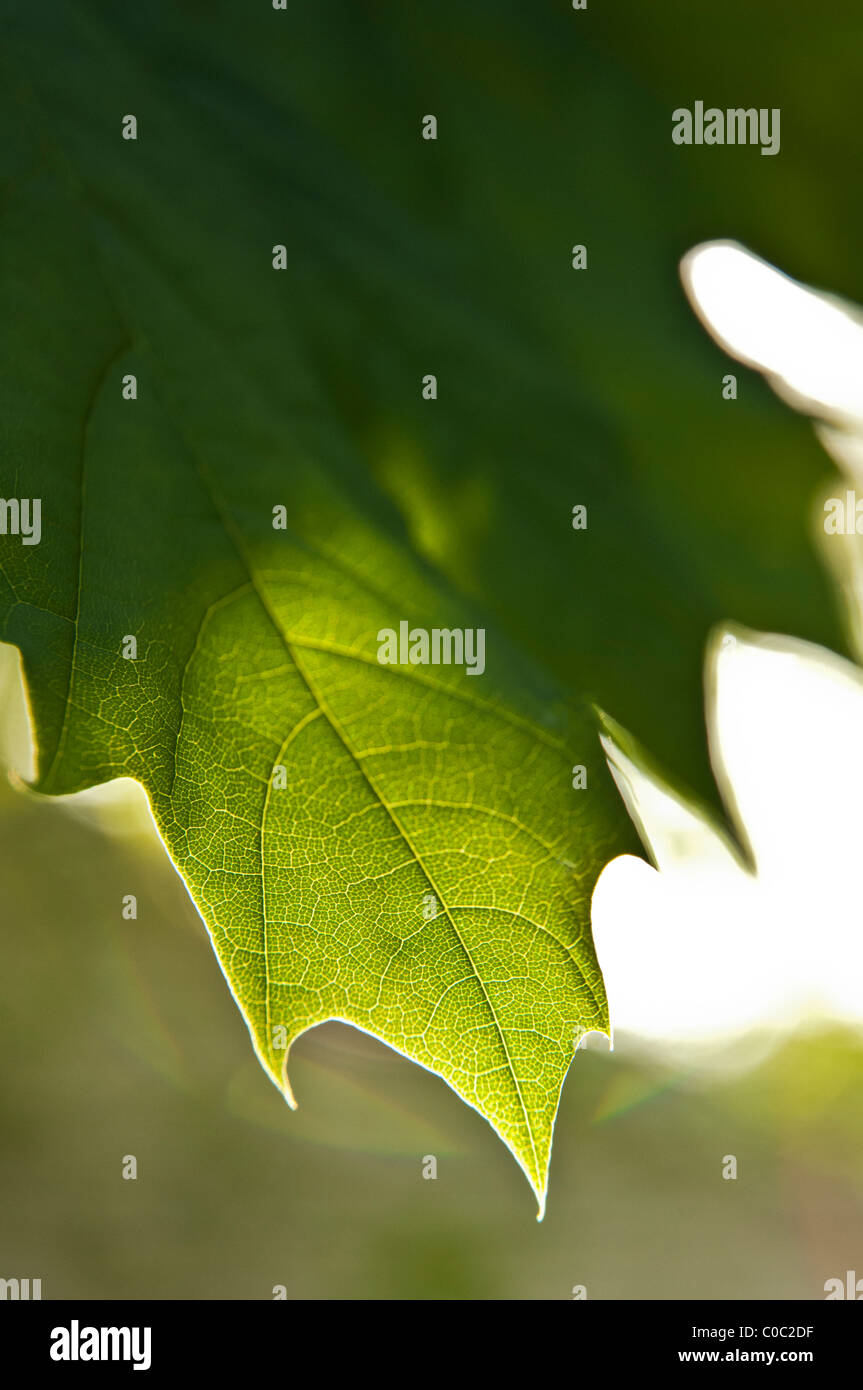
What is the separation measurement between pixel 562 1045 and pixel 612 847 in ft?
0.52

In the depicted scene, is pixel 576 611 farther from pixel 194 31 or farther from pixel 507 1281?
pixel 507 1281

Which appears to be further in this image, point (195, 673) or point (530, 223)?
point (530, 223)

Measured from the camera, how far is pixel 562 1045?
2.63ft

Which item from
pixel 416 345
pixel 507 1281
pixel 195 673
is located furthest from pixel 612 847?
pixel 507 1281

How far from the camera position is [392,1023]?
816 mm

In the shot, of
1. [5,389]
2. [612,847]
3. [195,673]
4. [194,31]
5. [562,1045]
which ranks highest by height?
[194,31]

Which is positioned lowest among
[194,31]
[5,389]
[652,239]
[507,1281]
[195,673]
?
[507,1281]

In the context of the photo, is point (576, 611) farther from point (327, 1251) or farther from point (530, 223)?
point (327, 1251)

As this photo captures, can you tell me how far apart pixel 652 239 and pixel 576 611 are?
38 centimetres

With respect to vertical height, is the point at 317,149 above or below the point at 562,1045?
above
